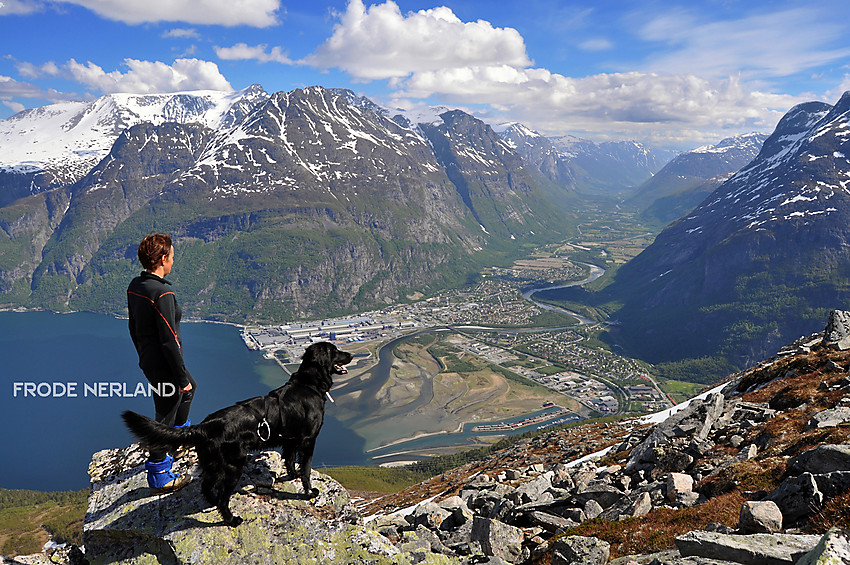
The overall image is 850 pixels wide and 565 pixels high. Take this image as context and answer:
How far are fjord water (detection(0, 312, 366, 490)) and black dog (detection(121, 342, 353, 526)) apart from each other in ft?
323

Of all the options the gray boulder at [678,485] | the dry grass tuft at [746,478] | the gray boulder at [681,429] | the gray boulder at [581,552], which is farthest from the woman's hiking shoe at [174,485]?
the gray boulder at [681,429]

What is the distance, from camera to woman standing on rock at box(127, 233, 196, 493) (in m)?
6.58

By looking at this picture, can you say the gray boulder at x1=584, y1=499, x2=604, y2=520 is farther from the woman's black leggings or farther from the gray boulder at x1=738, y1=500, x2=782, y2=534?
the woman's black leggings

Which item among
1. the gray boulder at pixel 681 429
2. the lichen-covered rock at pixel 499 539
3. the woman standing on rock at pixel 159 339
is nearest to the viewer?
the woman standing on rock at pixel 159 339

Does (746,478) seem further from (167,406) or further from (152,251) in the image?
(152,251)

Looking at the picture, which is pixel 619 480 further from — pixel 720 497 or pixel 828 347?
Result: pixel 828 347

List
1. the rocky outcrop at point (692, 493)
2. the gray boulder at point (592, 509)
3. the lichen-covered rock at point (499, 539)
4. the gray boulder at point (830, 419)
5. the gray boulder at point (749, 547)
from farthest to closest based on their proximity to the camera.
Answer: the gray boulder at point (830, 419), the gray boulder at point (592, 509), the lichen-covered rock at point (499, 539), the rocky outcrop at point (692, 493), the gray boulder at point (749, 547)

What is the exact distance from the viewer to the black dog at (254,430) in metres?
6.23

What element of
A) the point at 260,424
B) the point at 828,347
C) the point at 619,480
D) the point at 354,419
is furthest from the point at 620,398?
the point at 260,424

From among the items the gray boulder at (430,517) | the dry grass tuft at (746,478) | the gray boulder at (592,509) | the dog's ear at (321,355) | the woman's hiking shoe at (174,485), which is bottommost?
the gray boulder at (430,517)

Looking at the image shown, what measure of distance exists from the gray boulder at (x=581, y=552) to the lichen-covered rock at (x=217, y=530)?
169cm

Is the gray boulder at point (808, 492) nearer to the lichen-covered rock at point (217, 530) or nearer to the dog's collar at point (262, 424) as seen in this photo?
the lichen-covered rock at point (217, 530)

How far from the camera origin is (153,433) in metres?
6.07

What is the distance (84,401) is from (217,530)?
174m
